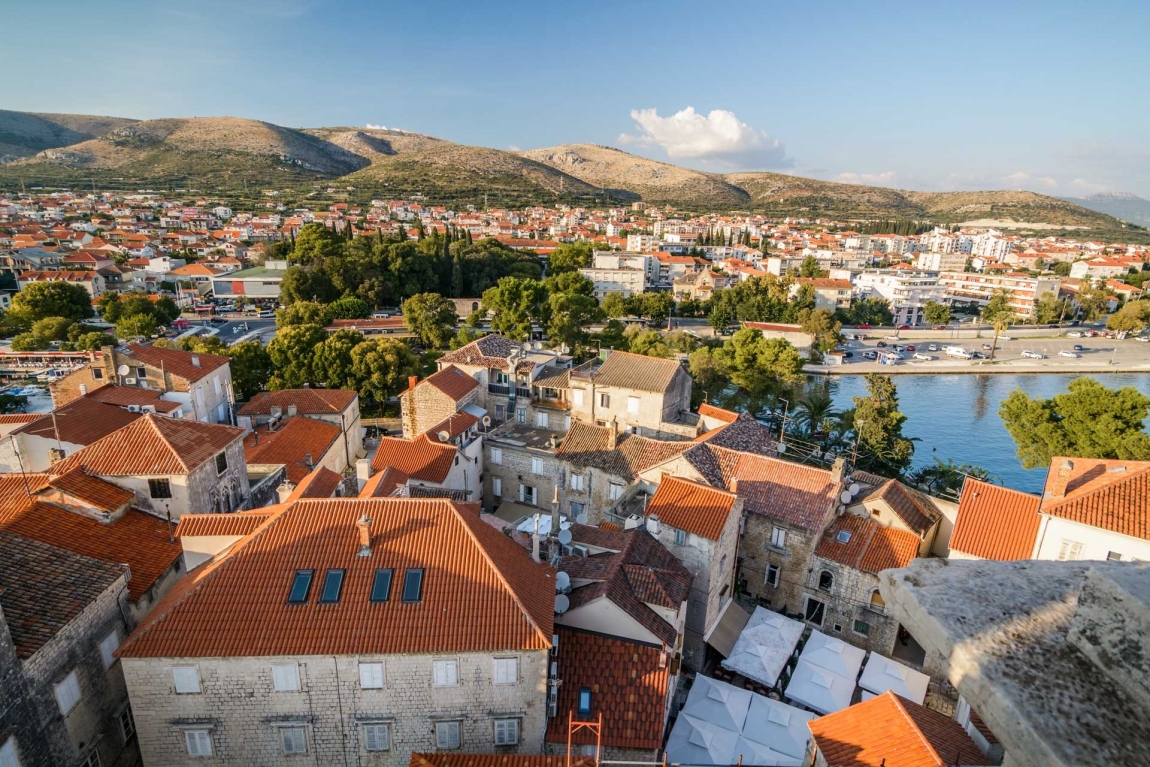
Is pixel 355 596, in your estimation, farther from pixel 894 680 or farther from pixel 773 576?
pixel 894 680

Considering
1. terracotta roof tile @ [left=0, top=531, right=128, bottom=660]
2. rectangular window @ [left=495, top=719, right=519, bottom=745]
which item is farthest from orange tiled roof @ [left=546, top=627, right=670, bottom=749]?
terracotta roof tile @ [left=0, top=531, right=128, bottom=660]

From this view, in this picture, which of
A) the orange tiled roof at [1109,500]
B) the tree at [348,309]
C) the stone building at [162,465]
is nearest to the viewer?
the orange tiled roof at [1109,500]

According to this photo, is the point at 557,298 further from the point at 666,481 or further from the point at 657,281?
the point at 657,281

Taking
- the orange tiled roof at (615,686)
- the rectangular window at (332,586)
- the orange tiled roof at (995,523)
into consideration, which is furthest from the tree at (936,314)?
the rectangular window at (332,586)

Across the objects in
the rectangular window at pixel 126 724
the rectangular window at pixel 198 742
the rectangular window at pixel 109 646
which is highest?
the rectangular window at pixel 109 646

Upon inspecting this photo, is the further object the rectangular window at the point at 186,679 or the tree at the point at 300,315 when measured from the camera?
the tree at the point at 300,315

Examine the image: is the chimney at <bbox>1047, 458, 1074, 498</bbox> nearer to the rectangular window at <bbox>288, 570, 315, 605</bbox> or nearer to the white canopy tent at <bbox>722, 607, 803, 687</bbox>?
the white canopy tent at <bbox>722, 607, 803, 687</bbox>

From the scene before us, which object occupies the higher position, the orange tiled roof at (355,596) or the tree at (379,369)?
the orange tiled roof at (355,596)

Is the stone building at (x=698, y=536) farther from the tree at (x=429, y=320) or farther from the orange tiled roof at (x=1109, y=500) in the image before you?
the tree at (x=429, y=320)
